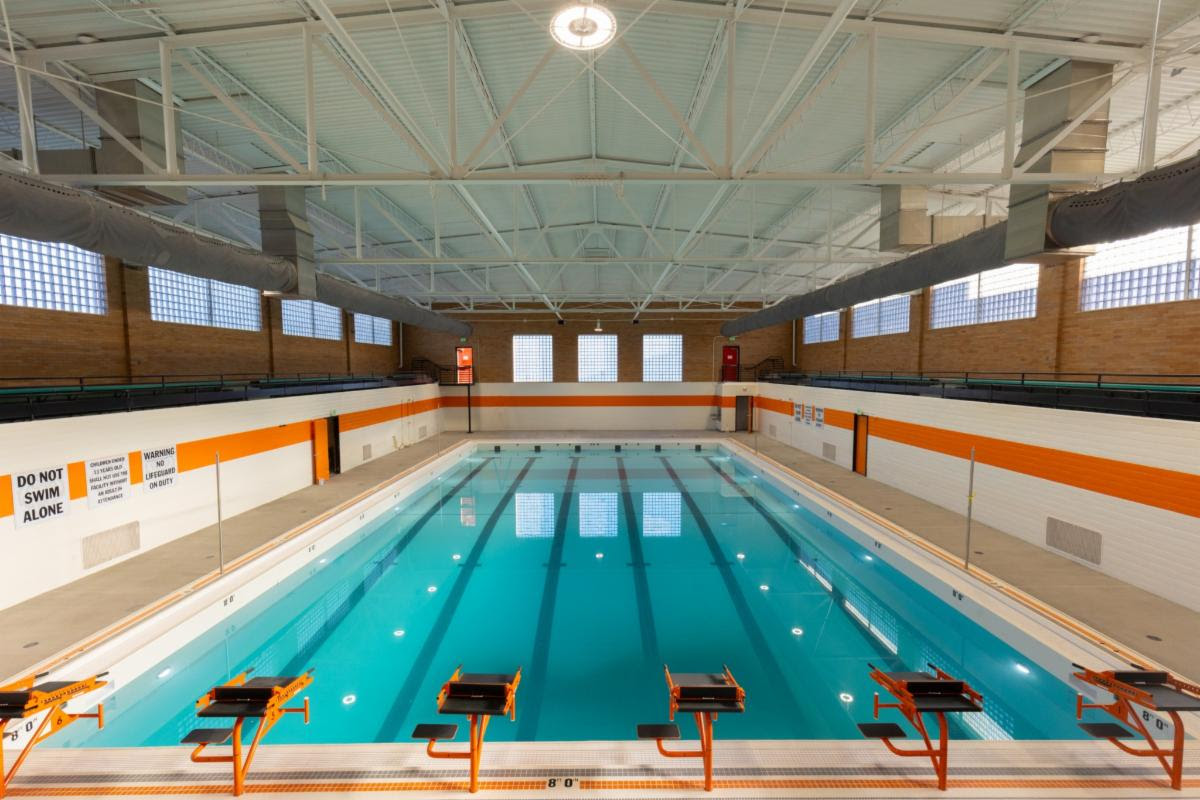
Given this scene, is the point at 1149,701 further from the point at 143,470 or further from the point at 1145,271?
the point at 143,470

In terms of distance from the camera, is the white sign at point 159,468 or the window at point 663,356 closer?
the white sign at point 159,468

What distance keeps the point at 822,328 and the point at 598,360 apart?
11169 millimetres

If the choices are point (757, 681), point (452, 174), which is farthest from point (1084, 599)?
point (452, 174)

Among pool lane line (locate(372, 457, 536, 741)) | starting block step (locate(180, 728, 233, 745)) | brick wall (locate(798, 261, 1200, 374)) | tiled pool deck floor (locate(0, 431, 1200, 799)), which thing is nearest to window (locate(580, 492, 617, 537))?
pool lane line (locate(372, 457, 536, 741))

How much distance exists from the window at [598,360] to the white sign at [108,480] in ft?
63.7

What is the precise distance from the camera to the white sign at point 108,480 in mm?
7262

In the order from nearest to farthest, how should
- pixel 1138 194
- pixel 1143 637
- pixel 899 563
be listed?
pixel 1138 194
pixel 1143 637
pixel 899 563

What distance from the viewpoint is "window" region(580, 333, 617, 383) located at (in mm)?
25922

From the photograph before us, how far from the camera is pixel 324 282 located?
34.9 feet

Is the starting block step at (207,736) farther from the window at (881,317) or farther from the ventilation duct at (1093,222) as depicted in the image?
the window at (881,317)

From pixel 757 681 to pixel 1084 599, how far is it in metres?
4.31

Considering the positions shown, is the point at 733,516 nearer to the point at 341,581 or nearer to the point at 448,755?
the point at 341,581

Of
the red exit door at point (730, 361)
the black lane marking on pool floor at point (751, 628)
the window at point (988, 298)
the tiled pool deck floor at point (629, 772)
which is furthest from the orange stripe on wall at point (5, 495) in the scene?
the red exit door at point (730, 361)

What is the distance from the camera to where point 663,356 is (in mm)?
26078
